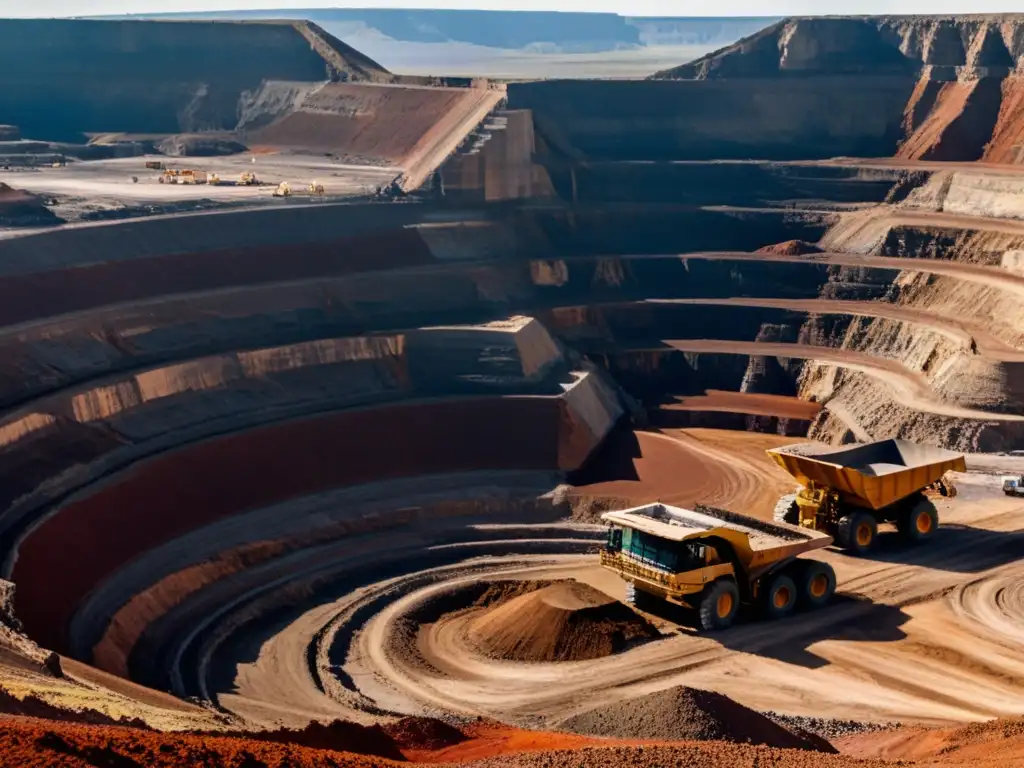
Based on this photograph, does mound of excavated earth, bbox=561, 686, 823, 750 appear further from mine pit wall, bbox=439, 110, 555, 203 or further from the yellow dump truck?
mine pit wall, bbox=439, 110, 555, 203

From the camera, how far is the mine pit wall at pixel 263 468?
34.2 meters

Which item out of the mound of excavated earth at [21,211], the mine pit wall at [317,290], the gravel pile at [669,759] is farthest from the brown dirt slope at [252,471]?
the mound of excavated earth at [21,211]

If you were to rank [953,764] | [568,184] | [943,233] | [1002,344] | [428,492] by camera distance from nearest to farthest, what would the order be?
[953,764], [428,492], [1002,344], [943,233], [568,184]

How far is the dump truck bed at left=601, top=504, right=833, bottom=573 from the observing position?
102 ft

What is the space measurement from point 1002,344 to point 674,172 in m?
25.7

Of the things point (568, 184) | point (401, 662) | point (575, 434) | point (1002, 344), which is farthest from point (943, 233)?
point (401, 662)

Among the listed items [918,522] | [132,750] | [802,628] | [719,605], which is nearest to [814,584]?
[802,628]

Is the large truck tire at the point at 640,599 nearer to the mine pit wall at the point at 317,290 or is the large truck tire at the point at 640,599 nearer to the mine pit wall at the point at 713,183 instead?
the mine pit wall at the point at 317,290

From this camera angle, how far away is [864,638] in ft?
105

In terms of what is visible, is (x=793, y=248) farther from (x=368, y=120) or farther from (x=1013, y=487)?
(x=368, y=120)

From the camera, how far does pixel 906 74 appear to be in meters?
83.3

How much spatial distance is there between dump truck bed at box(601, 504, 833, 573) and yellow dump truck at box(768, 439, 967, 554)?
3322 millimetres

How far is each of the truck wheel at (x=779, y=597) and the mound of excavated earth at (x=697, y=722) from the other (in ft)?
28.4

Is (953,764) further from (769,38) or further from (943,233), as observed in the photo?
(769,38)
